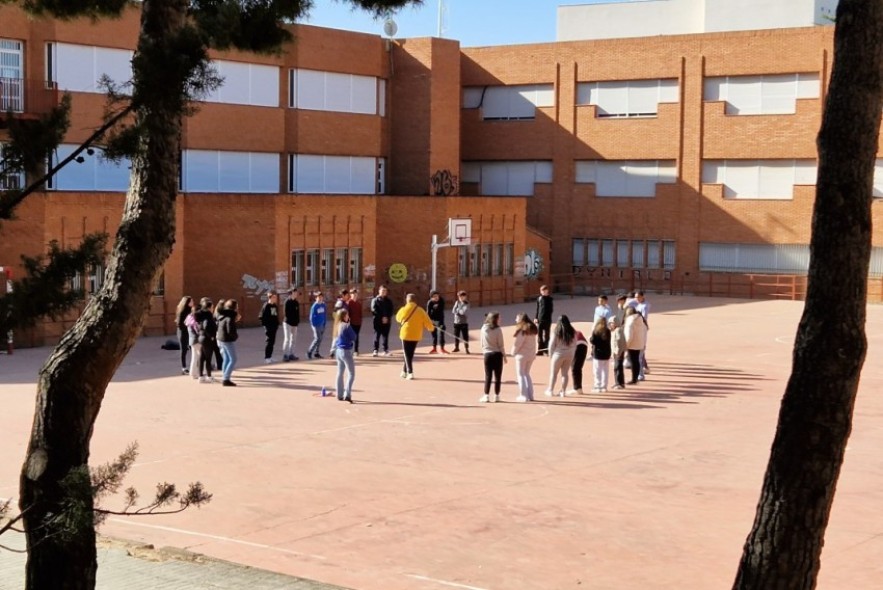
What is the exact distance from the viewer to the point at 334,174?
165 feet

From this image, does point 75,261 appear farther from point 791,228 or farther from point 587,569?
point 791,228

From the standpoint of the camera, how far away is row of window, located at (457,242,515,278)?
48.1 meters

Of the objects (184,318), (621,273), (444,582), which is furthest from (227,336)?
(621,273)

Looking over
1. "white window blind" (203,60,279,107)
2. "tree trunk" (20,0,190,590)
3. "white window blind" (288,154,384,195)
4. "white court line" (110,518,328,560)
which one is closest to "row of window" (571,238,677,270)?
"white window blind" (288,154,384,195)

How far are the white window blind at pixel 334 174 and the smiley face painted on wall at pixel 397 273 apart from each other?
5.56m

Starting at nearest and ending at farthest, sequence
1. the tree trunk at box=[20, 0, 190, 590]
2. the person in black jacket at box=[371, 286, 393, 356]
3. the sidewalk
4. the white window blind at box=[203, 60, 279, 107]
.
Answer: the tree trunk at box=[20, 0, 190, 590], the sidewalk, the person in black jacket at box=[371, 286, 393, 356], the white window blind at box=[203, 60, 279, 107]

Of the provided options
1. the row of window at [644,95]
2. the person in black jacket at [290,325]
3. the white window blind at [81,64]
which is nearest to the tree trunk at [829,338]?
the person in black jacket at [290,325]

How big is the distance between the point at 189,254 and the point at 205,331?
43.5 ft

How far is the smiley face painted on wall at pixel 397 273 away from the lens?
45406 mm

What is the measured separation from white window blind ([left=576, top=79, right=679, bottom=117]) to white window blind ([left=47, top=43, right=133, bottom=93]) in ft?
71.5

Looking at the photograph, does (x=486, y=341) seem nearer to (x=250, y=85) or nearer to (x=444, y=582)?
(x=444, y=582)

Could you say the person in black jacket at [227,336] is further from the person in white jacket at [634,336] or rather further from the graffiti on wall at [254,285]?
the graffiti on wall at [254,285]

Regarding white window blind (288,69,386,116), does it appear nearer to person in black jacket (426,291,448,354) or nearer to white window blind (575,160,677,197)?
white window blind (575,160,677,197)

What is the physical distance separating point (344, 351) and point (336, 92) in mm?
28019
